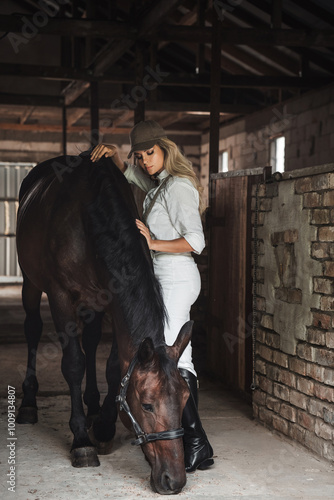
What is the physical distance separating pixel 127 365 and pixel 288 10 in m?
5.05

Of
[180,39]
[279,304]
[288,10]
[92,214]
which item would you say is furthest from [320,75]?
[92,214]

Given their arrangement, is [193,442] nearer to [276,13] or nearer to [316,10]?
[276,13]

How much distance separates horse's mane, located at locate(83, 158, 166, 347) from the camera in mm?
2789

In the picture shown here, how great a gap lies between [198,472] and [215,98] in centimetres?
295

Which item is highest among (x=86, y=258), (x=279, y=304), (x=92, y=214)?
(x=92, y=214)

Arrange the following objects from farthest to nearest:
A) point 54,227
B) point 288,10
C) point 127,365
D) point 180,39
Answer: point 288,10 → point 180,39 → point 54,227 → point 127,365

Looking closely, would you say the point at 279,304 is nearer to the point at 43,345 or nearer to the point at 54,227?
the point at 54,227

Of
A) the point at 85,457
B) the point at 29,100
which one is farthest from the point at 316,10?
the point at 85,457

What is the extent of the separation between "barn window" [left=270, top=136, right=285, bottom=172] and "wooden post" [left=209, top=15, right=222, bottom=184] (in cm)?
465

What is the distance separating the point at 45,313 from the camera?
8.01 meters

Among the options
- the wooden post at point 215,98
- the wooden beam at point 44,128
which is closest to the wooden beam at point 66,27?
the wooden post at point 215,98

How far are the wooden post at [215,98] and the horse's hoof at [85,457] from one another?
251 centimetres

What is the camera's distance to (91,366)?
13.0 feet

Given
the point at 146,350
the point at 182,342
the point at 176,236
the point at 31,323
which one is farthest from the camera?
the point at 31,323
